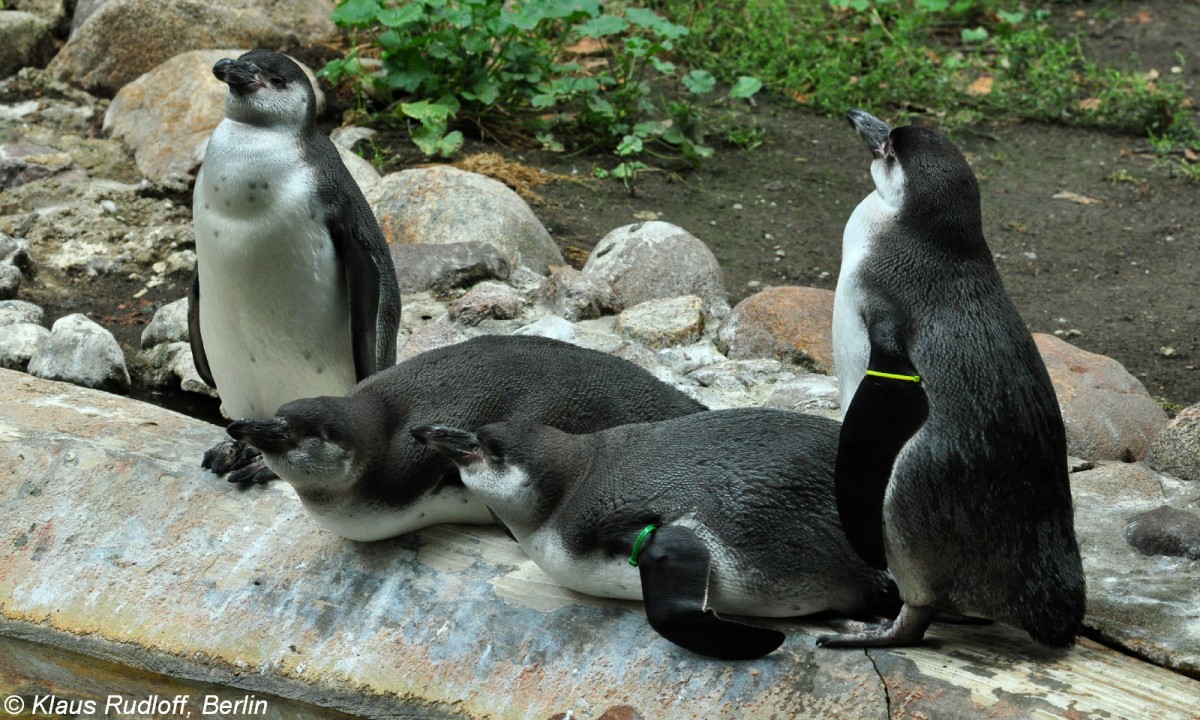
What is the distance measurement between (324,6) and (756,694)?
7.77 meters

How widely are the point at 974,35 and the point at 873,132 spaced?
23.4 ft

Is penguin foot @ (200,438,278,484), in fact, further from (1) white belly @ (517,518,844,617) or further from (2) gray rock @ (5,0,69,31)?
(2) gray rock @ (5,0,69,31)

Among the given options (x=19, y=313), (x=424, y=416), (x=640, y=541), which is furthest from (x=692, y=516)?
(x=19, y=313)

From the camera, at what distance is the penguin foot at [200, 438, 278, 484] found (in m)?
4.17

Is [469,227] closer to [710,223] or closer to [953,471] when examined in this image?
[710,223]

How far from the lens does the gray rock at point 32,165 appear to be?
25.3ft

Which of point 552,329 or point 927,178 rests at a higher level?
point 927,178

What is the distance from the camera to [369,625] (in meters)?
3.66

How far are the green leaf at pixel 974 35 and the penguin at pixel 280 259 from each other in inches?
270

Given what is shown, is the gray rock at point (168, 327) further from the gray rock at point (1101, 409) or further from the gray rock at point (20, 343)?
the gray rock at point (1101, 409)

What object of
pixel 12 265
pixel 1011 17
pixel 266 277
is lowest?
pixel 12 265

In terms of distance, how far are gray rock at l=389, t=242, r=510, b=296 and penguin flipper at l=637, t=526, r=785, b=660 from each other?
10.3 ft

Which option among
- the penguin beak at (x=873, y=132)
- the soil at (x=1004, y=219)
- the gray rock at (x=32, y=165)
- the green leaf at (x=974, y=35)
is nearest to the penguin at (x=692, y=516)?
the penguin beak at (x=873, y=132)

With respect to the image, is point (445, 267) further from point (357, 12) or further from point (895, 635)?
point (895, 635)
